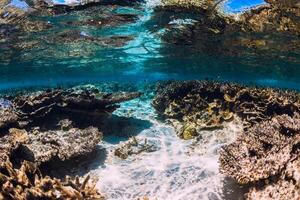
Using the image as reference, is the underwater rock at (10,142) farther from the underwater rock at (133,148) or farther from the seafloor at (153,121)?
the underwater rock at (133,148)

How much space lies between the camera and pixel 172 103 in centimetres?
1324

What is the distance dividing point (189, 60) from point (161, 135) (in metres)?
16.7

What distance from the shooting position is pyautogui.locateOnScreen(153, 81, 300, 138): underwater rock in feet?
36.8

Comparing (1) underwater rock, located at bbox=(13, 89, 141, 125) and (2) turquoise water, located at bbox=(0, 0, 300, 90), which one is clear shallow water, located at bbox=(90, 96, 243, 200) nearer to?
(1) underwater rock, located at bbox=(13, 89, 141, 125)

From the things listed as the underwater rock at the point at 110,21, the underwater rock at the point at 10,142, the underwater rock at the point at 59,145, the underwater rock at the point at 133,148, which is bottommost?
the underwater rock at the point at 133,148

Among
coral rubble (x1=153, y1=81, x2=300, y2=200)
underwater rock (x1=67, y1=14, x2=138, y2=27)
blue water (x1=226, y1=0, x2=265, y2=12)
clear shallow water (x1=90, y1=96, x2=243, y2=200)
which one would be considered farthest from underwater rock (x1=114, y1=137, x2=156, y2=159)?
underwater rock (x1=67, y1=14, x2=138, y2=27)

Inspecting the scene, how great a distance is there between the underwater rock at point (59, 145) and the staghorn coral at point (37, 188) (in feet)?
5.28

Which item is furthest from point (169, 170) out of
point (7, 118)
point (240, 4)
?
point (240, 4)

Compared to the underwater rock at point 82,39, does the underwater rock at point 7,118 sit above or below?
below

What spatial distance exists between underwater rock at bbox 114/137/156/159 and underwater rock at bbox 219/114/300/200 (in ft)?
10.4

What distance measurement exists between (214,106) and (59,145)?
6.29 meters

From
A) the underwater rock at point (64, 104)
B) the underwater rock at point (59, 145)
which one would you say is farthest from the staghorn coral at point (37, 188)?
the underwater rock at point (64, 104)

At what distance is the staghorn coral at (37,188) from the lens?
5.70 metres

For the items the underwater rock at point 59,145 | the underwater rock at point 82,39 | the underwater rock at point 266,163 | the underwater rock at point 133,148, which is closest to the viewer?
the underwater rock at point 266,163
